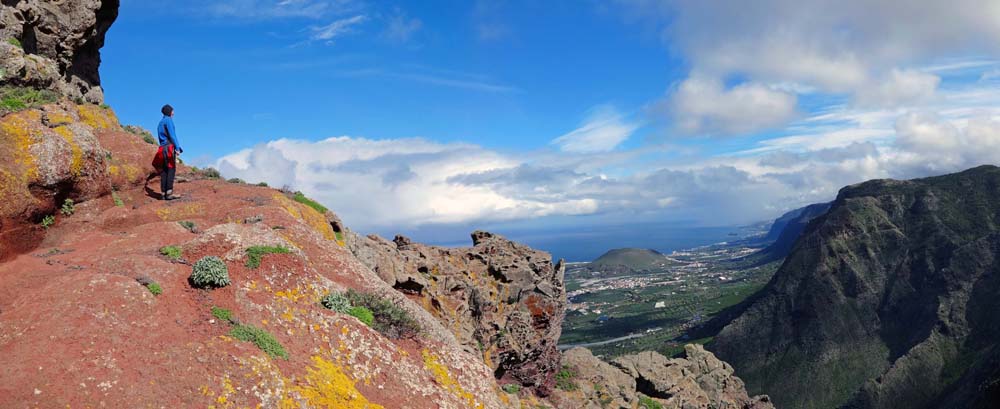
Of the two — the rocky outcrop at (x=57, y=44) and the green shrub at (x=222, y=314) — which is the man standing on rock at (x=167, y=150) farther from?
the green shrub at (x=222, y=314)

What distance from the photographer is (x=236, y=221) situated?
21500mm

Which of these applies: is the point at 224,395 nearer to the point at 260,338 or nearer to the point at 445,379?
the point at 260,338

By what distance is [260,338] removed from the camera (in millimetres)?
12867

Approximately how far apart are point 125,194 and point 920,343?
16342 centimetres

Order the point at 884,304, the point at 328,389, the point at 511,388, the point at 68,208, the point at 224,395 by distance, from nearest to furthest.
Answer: the point at 224,395 < the point at 328,389 < the point at 68,208 < the point at 511,388 < the point at 884,304

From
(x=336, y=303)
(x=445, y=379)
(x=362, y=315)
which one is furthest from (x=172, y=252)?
(x=445, y=379)

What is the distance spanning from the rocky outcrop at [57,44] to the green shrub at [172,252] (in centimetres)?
1508

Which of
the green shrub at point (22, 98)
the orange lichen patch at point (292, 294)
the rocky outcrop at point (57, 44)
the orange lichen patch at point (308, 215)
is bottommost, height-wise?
the orange lichen patch at point (292, 294)

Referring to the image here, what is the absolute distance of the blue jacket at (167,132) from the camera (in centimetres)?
2397

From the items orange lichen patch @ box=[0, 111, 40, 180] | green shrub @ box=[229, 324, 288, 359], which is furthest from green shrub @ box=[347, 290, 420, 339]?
orange lichen patch @ box=[0, 111, 40, 180]

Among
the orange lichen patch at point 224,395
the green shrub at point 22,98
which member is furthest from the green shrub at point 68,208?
the orange lichen patch at point 224,395

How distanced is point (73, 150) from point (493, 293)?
27.4 meters

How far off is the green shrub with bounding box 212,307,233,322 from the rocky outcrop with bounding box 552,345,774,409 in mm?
31777

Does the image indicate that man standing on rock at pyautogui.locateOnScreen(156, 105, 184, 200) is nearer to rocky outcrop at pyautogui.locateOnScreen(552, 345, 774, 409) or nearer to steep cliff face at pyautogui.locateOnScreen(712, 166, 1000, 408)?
rocky outcrop at pyautogui.locateOnScreen(552, 345, 774, 409)
